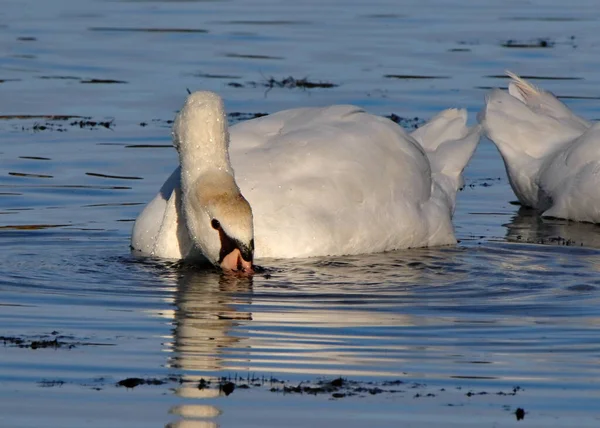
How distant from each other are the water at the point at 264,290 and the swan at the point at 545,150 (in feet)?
0.84

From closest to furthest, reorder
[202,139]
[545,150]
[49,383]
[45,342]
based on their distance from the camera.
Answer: [49,383], [45,342], [202,139], [545,150]

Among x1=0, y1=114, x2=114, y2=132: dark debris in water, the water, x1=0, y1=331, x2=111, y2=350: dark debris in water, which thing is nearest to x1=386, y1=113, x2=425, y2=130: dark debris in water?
the water

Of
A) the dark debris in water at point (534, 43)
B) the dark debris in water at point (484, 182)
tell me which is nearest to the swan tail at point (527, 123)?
the dark debris in water at point (484, 182)

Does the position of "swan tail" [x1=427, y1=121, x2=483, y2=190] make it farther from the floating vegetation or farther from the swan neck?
the floating vegetation

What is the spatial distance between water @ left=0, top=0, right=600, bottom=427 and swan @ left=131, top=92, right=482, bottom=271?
195 mm

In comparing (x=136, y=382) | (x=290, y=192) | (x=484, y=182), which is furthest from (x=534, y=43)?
(x=136, y=382)

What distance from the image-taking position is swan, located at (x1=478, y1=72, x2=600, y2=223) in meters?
14.6

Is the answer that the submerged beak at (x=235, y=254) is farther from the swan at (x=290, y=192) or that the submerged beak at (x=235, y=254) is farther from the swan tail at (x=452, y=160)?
the swan tail at (x=452, y=160)

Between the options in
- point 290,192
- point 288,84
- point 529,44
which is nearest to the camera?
point 290,192

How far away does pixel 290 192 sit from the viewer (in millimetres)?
11875

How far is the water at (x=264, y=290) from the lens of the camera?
7.93m

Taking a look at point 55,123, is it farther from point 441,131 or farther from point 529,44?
point 529,44

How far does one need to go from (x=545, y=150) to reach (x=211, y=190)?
17.7 ft

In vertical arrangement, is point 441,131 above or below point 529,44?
below
